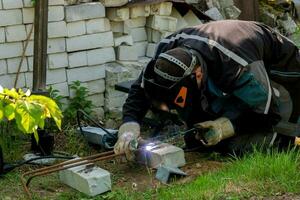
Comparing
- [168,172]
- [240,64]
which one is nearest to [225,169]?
[168,172]

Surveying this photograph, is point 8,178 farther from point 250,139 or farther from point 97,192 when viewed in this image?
point 250,139

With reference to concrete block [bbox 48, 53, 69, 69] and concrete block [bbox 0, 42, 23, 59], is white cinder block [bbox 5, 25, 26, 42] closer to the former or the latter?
concrete block [bbox 0, 42, 23, 59]

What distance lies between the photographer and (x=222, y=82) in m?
4.11

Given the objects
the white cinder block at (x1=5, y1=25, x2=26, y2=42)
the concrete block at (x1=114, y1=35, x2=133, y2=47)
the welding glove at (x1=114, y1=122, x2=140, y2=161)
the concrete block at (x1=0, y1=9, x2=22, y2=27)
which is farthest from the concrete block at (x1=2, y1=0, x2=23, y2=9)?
the welding glove at (x1=114, y1=122, x2=140, y2=161)

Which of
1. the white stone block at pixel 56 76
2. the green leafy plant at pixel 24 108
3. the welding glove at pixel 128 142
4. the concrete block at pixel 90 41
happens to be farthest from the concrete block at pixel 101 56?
the green leafy plant at pixel 24 108

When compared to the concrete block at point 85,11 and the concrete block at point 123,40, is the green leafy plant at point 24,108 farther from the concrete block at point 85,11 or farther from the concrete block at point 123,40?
the concrete block at point 123,40

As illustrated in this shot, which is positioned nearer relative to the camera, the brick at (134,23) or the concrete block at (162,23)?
the brick at (134,23)

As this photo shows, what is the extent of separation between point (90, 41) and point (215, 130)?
197cm

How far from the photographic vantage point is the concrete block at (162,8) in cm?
602

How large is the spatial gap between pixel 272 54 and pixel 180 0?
2.10 meters

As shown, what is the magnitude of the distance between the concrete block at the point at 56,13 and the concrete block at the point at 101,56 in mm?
447

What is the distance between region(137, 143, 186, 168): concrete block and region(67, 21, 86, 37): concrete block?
1.76 metres

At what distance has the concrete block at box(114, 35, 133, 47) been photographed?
5825mm

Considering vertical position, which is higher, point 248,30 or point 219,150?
point 248,30
